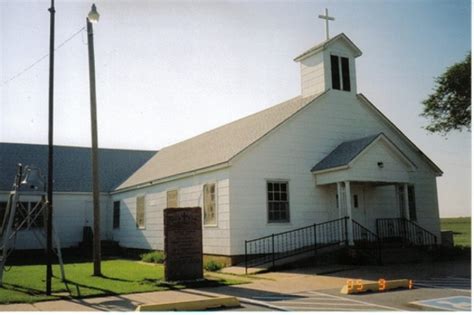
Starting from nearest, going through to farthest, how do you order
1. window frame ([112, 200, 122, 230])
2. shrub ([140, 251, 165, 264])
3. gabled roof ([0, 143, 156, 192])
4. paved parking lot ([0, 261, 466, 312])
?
paved parking lot ([0, 261, 466, 312]) < shrub ([140, 251, 165, 264]) < window frame ([112, 200, 122, 230]) < gabled roof ([0, 143, 156, 192])

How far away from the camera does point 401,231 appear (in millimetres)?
19953

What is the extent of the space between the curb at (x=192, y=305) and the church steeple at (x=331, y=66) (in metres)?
12.7

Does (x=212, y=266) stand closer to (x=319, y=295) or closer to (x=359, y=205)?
(x=359, y=205)

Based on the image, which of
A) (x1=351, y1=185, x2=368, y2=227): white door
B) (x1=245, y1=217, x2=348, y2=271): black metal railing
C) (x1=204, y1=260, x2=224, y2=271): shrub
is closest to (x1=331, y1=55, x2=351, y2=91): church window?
(x1=351, y1=185, x2=368, y2=227): white door

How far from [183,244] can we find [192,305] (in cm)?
444

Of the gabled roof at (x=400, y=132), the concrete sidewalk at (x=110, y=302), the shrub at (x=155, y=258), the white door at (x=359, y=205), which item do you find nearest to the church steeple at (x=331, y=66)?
the gabled roof at (x=400, y=132)

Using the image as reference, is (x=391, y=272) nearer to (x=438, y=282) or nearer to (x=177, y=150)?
(x=438, y=282)

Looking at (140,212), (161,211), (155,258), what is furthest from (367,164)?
(140,212)

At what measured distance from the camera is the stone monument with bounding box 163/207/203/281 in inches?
499

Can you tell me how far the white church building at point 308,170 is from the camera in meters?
17.7

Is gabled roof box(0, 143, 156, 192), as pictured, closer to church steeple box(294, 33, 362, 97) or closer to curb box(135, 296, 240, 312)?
church steeple box(294, 33, 362, 97)

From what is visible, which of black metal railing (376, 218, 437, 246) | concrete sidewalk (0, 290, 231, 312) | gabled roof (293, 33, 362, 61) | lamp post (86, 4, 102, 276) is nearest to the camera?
concrete sidewalk (0, 290, 231, 312)

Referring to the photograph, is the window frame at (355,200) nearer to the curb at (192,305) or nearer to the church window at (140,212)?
the church window at (140,212)

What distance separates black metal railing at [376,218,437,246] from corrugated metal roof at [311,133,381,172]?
3.23 metres
